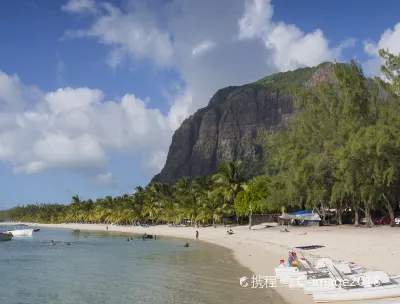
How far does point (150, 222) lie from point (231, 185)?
135 ft

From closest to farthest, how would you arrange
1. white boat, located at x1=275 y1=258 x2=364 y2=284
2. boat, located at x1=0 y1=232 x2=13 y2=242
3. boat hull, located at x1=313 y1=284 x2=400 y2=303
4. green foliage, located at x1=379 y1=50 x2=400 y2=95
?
1. boat hull, located at x1=313 y1=284 x2=400 y2=303
2. white boat, located at x1=275 y1=258 x2=364 y2=284
3. green foliage, located at x1=379 y1=50 x2=400 y2=95
4. boat, located at x1=0 y1=232 x2=13 y2=242

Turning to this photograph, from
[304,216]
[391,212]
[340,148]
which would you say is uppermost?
[340,148]

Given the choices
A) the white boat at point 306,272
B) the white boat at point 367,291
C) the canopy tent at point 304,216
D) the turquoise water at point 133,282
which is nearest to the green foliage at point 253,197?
the canopy tent at point 304,216

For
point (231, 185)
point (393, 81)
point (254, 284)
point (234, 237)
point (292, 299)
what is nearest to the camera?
point (292, 299)

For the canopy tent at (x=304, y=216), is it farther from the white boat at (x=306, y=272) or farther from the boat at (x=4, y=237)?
the boat at (x=4, y=237)

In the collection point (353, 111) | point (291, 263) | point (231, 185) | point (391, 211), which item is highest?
point (353, 111)

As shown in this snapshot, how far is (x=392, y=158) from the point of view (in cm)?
3775

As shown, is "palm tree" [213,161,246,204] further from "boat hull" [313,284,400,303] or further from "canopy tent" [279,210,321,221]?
"boat hull" [313,284,400,303]

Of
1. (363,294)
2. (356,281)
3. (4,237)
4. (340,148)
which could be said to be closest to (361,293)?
(363,294)

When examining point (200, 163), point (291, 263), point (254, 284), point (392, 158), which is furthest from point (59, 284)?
point (200, 163)

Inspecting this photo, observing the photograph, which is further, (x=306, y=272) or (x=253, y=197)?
(x=253, y=197)

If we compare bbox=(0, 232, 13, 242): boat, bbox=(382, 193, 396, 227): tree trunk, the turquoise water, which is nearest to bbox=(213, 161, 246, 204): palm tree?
bbox=(382, 193, 396, 227): tree trunk

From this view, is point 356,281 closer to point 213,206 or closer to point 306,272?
point 306,272

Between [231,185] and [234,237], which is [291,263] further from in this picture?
[231,185]
